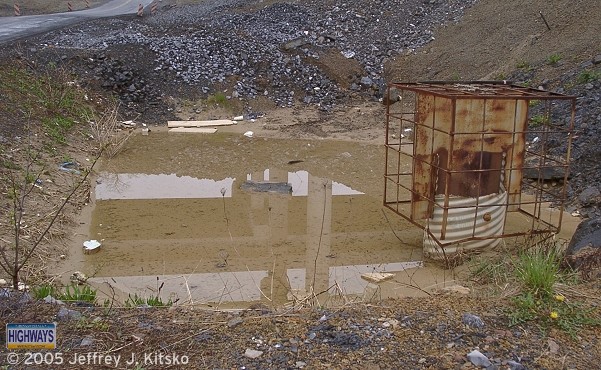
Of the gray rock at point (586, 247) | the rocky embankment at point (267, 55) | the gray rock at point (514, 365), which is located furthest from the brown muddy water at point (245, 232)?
the rocky embankment at point (267, 55)

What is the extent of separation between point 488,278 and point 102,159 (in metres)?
7.02

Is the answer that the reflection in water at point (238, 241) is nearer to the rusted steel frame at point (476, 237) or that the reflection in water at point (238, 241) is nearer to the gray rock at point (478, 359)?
the rusted steel frame at point (476, 237)

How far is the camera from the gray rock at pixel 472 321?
3.61 meters

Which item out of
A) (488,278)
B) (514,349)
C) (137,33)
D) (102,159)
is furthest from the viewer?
(137,33)

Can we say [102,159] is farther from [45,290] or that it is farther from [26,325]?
[26,325]

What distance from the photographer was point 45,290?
14.5 ft

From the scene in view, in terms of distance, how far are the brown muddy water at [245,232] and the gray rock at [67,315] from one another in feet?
3.64

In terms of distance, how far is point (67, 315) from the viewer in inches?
144

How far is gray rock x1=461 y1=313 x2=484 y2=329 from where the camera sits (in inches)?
142

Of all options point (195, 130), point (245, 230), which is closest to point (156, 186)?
point (245, 230)

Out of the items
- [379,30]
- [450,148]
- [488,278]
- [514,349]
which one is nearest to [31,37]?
[379,30]

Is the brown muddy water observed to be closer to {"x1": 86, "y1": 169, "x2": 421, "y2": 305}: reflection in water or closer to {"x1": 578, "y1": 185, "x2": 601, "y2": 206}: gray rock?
{"x1": 86, "y1": 169, "x2": 421, "y2": 305}: reflection in water

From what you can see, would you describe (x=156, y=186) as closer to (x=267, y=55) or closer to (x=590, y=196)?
(x=590, y=196)

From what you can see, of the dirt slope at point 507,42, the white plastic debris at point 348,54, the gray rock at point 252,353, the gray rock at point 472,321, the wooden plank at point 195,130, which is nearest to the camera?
the gray rock at point 252,353
